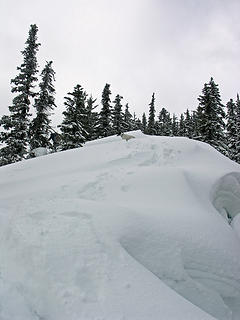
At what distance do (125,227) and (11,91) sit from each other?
61.1 ft

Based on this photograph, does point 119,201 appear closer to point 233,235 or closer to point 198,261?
point 198,261

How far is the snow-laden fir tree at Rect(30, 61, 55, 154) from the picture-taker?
814 inches

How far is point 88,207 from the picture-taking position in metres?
4.18

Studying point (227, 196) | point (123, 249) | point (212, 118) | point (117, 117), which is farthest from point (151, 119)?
point (123, 249)

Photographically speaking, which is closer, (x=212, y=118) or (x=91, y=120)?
(x=212, y=118)

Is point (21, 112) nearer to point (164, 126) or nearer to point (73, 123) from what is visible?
point (73, 123)

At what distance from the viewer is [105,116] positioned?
27.6 meters

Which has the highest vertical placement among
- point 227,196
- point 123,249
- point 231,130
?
point 231,130

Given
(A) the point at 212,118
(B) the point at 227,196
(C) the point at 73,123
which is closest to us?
(B) the point at 227,196

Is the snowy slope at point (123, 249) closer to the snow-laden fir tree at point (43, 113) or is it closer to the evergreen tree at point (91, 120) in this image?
the snow-laden fir tree at point (43, 113)

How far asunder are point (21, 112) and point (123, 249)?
1757 centimetres

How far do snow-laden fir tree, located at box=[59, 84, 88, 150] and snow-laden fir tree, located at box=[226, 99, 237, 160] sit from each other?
19592 mm

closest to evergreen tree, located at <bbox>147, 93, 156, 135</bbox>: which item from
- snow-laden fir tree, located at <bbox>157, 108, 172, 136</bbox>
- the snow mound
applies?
snow-laden fir tree, located at <bbox>157, 108, 172, 136</bbox>

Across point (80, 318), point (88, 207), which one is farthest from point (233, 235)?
point (80, 318)
